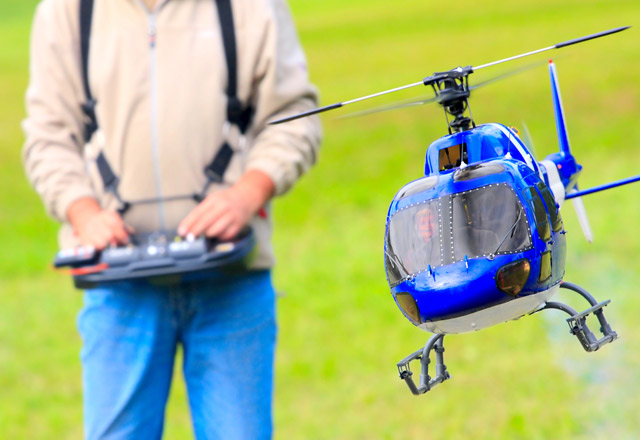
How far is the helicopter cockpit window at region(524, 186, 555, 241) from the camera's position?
179 centimetres

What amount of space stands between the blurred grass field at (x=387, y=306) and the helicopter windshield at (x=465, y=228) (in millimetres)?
444

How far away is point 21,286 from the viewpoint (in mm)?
10641

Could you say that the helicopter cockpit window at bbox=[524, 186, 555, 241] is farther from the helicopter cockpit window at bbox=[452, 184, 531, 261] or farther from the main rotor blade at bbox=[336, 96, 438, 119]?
the main rotor blade at bbox=[336, 96, 438, 119]

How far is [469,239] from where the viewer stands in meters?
1.75

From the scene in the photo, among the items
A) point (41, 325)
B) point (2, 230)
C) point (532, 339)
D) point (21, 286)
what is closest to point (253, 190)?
point (532, 339)

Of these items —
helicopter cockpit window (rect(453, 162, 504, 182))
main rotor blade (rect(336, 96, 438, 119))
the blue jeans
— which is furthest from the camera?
the blue jeans

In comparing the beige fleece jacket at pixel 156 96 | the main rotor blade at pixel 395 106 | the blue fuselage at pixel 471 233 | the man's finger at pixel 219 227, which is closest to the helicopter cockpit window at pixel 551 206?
the blue fuselage at pixel 471 233

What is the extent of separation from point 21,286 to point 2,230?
2.89 meters

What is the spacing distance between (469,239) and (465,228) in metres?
0.02

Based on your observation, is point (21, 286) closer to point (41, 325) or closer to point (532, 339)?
point (41, 325)

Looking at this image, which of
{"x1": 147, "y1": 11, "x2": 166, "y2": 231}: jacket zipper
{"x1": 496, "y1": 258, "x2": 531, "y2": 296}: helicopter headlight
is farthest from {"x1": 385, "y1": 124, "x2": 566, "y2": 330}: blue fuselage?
{"x1": 147, "y1": 11, "x2": 166, "y2": 231}: jacket zipper

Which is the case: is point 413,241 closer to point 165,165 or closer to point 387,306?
point 165,165

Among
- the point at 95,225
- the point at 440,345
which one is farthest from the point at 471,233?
the point at 95,225

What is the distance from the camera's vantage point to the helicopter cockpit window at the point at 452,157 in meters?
1.84
